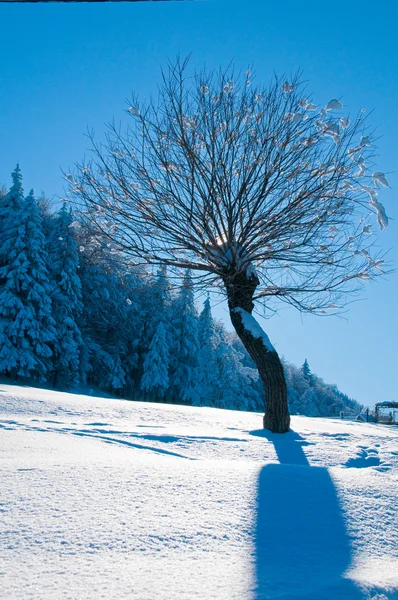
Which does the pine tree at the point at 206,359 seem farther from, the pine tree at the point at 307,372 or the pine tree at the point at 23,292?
the pine tree at the point at 307,372

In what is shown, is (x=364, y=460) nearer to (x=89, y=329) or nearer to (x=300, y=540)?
(x=300, y=540)

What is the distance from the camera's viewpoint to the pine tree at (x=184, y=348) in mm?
39438

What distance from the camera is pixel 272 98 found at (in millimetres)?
6949

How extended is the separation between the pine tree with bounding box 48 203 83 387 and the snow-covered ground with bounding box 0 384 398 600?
25.2 meters

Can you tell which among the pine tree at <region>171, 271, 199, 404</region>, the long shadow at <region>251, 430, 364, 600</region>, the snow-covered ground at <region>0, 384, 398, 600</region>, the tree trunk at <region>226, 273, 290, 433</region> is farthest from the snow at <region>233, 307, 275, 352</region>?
the pine tree at <region>171, 271, 199, 404</region>

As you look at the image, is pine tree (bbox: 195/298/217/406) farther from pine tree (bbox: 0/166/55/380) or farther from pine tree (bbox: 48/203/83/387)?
pine tree (bbox: 0/166/55/380)

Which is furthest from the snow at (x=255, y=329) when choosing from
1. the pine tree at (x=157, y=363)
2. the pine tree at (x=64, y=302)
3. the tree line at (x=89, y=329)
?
the pine tree at (x=157, y=363)

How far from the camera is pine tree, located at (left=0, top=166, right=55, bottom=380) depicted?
25125 millimetres

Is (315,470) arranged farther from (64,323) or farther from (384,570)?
(64,323)

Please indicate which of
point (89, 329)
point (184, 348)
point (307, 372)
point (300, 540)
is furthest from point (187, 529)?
point (307, 372)

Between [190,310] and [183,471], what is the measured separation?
124 feet

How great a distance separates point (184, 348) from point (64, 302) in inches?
563

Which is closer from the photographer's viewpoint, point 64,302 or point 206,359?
point 64,302

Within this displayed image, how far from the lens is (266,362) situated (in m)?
7.24
